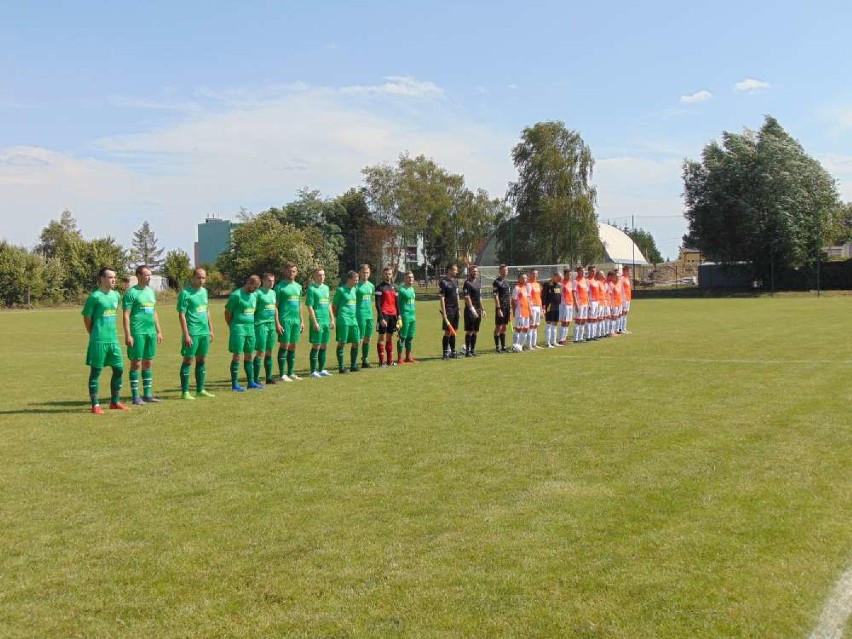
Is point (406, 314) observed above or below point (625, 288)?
below

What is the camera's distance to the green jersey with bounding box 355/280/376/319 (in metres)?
14.8

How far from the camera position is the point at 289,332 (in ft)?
44.9

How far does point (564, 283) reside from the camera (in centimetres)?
2006

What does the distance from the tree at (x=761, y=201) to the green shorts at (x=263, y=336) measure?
41550 mm

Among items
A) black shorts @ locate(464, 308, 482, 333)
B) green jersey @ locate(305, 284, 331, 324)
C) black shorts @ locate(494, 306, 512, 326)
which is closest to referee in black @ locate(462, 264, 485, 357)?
black shorts @ locate(464, 308, 482, 333)

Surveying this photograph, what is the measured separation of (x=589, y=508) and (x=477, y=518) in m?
0.84

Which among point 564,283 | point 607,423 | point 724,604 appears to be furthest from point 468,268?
point 724,604

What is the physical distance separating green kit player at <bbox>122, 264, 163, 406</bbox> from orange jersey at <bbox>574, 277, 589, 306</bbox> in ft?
39.1

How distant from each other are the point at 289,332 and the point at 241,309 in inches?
55.4

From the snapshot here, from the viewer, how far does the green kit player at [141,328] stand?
36.2ft

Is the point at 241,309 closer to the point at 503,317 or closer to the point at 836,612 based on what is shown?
the point at 503,317

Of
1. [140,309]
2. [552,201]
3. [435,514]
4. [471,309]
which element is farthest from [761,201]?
[435,514]

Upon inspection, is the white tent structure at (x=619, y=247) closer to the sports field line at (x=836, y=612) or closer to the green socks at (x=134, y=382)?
the green socks at (x=134, y=382)

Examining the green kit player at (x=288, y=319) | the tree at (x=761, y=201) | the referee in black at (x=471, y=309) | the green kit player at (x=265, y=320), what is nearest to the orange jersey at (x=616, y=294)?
the referee in black at (x=471, y=309)
